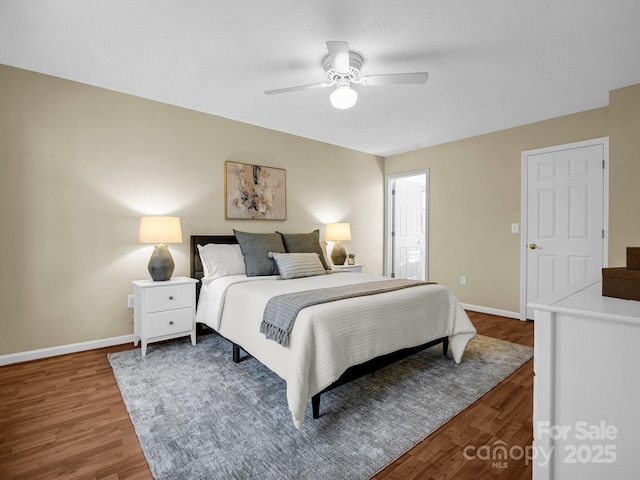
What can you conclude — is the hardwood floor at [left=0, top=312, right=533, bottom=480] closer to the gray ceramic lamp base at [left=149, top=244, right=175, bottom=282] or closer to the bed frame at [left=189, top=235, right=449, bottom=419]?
the bed frame at [left=189, top=235, right=449, bottom=419]

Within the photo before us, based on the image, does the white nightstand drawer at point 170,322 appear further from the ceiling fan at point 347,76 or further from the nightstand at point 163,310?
the ceiling fan at point 347,76

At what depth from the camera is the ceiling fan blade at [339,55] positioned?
2008 millimetres

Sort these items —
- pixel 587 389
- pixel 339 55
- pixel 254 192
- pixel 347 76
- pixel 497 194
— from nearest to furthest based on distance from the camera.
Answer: pixel 587 389 → pixel 339 55 → pixel 347 76 → pixel 254 192 → pixel 497 194

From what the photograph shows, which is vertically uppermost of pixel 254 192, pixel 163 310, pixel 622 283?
pixel 254 192

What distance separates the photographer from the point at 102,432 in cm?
174

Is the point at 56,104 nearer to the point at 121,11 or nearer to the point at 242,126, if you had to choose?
the point at 121,11

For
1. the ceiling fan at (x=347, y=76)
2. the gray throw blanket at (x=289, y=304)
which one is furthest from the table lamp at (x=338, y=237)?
the ceiling fan at (x=347, y=76)

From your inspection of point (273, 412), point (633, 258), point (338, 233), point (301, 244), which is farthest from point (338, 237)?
point (633, 258)

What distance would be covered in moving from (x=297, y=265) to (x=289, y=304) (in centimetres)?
119

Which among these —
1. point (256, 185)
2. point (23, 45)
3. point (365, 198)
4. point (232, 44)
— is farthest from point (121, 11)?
point (365, 198)

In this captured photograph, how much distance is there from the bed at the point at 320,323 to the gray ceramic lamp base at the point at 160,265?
360mm

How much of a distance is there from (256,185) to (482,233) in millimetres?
3141

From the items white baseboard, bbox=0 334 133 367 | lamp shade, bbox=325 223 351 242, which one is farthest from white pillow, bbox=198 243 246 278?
lamp shade, bbox=325 223 351 242

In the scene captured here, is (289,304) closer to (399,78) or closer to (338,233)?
(399,78)
